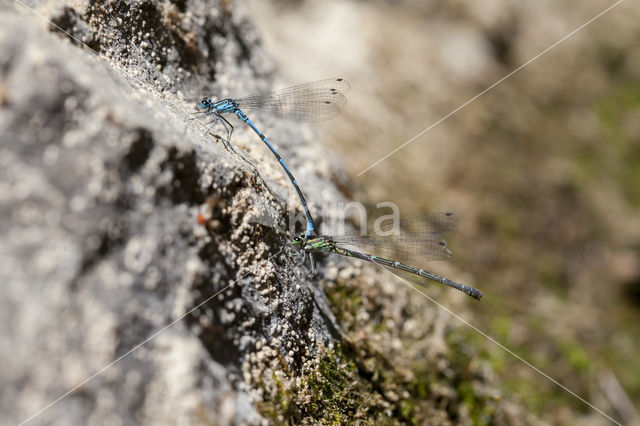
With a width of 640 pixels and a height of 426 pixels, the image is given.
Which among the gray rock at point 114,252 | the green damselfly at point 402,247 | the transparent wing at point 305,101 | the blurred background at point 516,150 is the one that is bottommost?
the gray rock at point 114,252

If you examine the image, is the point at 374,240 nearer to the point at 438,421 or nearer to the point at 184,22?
the point at 438,421

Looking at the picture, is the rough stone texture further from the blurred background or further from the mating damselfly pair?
the blurred background

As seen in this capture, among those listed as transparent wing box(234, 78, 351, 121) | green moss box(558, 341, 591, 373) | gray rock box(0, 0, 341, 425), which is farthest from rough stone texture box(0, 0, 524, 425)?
green moss box(558, 341, 591, 373)

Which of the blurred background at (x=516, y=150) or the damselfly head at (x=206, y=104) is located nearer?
the damselfly head at (x=206, y=104)

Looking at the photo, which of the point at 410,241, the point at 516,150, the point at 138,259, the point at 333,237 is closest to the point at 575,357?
the point at 410,241

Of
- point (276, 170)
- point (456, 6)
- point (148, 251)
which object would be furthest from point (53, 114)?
point (456, 6)

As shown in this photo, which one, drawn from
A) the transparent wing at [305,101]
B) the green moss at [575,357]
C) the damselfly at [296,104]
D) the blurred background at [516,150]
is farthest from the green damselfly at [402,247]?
the green moss at [575,357]

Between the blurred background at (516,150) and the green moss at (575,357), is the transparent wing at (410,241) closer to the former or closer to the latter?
the blurred background at (516,150)
